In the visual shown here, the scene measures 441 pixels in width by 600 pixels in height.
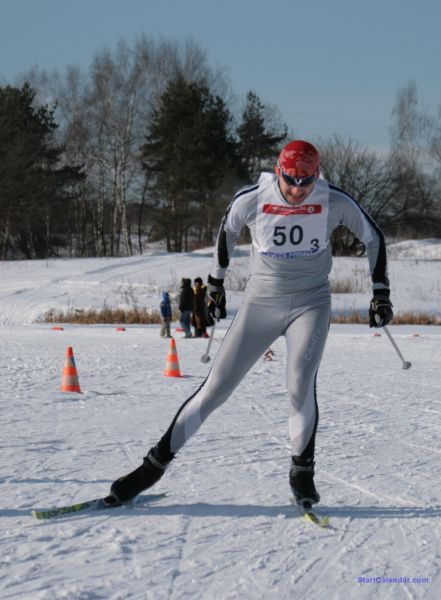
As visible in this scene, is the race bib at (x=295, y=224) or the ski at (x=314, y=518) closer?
the ski at (x=314, y=518)

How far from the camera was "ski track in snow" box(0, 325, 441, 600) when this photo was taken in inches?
123

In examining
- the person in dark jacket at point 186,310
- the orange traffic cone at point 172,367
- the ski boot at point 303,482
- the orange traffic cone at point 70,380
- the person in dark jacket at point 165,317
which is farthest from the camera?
the person in dark jacket at point 186,310

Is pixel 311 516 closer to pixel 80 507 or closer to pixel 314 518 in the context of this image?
pixel 314 518

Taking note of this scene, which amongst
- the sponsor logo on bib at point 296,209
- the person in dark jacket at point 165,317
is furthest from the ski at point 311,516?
the person in dark jacket at point 165,317

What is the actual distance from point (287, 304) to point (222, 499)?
3.48ft

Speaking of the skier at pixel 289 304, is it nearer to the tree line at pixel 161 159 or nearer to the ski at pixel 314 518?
the ski at pixel 314 518

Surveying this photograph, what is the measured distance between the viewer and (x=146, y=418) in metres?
7.18

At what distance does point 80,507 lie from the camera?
4012mm

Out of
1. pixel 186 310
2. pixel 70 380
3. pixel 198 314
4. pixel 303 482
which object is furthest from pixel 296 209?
pixel 198 314

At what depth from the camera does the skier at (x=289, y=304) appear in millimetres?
4098

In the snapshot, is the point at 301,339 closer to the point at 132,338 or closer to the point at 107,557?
the point at 107,557

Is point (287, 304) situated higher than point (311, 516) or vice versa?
point (287, 304)

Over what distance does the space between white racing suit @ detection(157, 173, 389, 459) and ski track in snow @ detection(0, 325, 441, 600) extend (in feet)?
1.42

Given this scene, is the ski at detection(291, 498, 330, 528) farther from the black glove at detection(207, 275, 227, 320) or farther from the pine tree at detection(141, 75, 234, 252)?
the pine tree at detection(141, 75, 234, 252)
